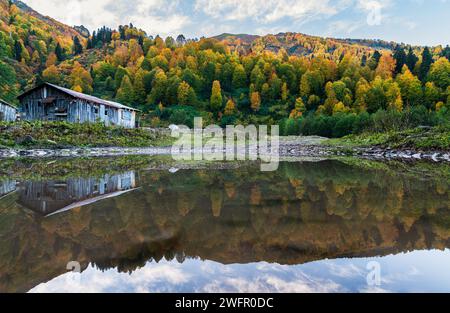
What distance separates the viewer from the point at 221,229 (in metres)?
4.86

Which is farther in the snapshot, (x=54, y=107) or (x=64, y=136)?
Result: (x=54, y=107)

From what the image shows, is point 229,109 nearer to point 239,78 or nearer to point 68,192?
point 239,78

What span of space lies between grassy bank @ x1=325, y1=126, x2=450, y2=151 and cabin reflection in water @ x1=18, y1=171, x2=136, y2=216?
18.3m

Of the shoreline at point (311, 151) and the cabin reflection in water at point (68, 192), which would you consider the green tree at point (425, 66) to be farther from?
the cabin reflection in water at point (68, 192)

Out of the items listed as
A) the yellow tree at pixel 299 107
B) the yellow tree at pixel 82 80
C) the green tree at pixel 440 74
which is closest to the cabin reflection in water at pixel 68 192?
A: the yellow tree at pixel 299 107

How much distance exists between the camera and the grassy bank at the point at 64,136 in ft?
77.4

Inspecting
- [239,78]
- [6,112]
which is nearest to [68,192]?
[6,112]

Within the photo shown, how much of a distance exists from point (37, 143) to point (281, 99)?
67.5 m

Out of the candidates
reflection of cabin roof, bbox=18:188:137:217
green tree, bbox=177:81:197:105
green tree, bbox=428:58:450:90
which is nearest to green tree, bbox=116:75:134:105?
green tree, bbox=177:81:197:105

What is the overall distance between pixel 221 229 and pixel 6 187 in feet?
21.5

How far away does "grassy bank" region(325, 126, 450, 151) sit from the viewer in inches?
806

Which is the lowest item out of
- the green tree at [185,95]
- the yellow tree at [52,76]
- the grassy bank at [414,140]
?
the grassy bank at [414,140]

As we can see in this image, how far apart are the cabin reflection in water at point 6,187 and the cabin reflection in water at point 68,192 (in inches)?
8.2
